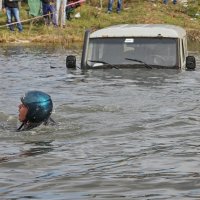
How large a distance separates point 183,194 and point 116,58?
8166 millimetres

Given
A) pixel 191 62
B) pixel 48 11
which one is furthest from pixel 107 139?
pixel 48 11

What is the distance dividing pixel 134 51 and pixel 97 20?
15766 mm

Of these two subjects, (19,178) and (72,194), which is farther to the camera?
(19,178)

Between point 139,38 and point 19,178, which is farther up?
point 139,38

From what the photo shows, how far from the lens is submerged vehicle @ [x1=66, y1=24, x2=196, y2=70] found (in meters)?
13.8

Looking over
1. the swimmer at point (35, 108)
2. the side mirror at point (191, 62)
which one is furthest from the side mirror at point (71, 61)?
the swimmer at point (35, 108)

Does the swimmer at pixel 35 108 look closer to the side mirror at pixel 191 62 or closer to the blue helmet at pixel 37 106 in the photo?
the blue helmet at pixel 37 106

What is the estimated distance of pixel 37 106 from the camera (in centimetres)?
868

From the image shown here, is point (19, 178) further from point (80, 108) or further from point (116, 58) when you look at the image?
point (116, 58)

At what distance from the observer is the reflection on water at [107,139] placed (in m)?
6.26

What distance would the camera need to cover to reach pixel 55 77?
15328mm

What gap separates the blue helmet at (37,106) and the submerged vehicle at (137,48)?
5.11 m

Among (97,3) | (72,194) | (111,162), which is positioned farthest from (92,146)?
(97,3)

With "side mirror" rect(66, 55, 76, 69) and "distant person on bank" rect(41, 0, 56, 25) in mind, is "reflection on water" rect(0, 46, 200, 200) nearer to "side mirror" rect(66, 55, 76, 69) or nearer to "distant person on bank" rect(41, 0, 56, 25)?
"side mirror" rect(66, 55, 76, 69)
